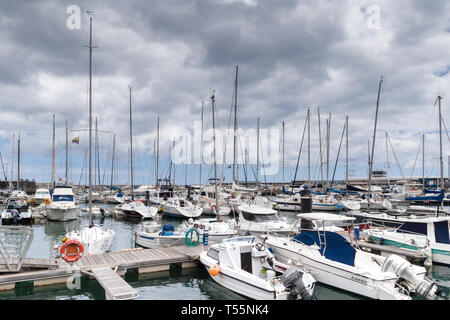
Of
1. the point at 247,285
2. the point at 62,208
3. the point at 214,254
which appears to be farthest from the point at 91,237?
the point at 62,208

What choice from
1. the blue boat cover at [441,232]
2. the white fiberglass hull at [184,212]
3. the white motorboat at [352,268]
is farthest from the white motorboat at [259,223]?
the white fiberglass hull at [184,212]

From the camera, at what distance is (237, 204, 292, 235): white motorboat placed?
70.2 feet

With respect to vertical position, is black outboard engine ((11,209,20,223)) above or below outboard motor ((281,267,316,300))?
below

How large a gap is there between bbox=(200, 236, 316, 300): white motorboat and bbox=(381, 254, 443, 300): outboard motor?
3569 mm

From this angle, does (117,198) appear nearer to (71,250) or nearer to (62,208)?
(62,208)

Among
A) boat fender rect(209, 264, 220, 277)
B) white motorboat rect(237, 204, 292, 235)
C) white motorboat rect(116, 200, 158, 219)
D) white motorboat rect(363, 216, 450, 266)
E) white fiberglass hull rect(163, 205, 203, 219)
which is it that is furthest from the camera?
white fiberglass hull rect(163, 205, 203, 219)

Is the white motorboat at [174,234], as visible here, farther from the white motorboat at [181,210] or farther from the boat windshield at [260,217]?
the white motorboat at [181,210]

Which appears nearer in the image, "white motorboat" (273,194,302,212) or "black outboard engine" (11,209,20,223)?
"black outboard engine" (11,209,20,223)

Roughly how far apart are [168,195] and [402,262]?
41.8 metres

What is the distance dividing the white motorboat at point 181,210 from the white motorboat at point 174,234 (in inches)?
629

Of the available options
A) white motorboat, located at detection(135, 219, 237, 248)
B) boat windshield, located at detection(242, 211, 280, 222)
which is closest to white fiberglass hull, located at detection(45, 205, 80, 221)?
white motorboat, located at detection(135, 219, 237, 248)

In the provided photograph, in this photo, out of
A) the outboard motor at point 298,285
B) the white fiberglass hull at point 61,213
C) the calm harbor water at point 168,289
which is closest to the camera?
the outboard motor at point 298,285

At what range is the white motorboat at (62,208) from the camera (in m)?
32.3

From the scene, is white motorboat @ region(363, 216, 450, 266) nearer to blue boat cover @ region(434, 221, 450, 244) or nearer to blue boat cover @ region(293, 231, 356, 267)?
blue boat cover @ region(434, 221, 450, 244)
